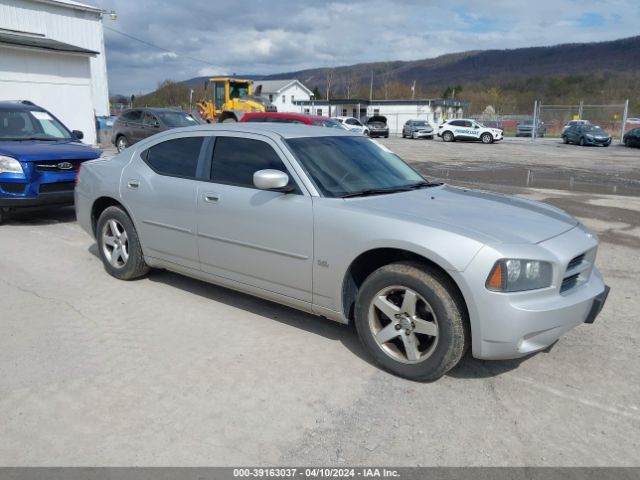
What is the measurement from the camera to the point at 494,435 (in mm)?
2977

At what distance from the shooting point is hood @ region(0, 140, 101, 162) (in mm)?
7582

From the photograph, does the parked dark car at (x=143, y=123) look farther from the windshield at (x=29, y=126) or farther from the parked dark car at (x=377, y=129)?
the parked dark car at (x=377, y=129)

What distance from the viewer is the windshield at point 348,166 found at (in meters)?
4.11

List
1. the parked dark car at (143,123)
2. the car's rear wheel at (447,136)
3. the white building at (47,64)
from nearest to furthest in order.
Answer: the parked dark car at (143,123), the white building at (47,64), the car's rear wheel at (447,136)

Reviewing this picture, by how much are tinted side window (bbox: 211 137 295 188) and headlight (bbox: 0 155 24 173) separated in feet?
14.1

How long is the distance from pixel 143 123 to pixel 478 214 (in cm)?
1647

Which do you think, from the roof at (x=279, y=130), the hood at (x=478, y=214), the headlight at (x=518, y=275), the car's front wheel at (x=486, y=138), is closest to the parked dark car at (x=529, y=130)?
the car's front wheel at (x=486, y=138)

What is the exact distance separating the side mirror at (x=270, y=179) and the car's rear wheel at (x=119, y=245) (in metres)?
1.88

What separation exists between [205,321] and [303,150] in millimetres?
1612

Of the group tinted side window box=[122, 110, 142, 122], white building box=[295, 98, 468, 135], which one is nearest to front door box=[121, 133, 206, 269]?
tinted side window box=[122, 110, 142, 122]

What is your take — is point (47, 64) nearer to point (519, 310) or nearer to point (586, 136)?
point (519, 310)

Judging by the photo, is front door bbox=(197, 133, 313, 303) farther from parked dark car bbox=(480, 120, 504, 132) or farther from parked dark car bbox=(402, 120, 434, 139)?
parked dark car bbox=(480, 120, 504, 132)

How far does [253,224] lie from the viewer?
4180 millimetres

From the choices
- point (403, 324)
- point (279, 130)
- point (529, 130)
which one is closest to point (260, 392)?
point (403, 324)
